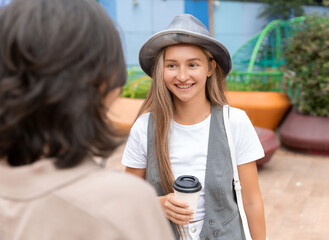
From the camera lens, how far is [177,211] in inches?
58.2

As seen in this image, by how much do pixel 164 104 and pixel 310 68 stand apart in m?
4.19

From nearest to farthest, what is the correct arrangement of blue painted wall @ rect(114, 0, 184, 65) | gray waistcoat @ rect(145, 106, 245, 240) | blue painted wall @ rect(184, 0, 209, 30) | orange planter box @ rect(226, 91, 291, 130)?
1. gray waistcoat @ rect(145, 106, 245, 240)
2. orange planter box @ rect(226, 91, 291, 130)
3. blue painted wall @ rect(114, 0, 184, 65)
4. blue painted wall @ rect(184, 0, 209, 30)

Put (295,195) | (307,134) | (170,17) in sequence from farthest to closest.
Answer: (170,17) → (307,134) → (295,195)

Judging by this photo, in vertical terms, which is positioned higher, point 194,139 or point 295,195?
point 194,139

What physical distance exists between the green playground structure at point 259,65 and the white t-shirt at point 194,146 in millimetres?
4673

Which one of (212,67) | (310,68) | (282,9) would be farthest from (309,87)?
(282,9)

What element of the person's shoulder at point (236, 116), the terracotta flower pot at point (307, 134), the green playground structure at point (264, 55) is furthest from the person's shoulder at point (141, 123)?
the green playground structure at point (264, 55)

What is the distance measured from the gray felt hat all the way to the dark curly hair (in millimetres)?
894

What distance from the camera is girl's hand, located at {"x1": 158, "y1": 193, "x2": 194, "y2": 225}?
1460 mm

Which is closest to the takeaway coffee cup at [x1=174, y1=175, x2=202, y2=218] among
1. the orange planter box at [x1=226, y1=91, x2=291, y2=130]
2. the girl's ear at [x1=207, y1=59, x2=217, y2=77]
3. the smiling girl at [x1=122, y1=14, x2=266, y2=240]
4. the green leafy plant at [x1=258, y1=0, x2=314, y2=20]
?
the smiling girl at [x1=122, y1=14, x2=266, y2=240]

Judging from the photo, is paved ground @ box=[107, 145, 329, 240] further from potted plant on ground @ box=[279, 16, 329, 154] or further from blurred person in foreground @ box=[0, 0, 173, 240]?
blurred person in foreground @ box=[0, 0, 173, 240]

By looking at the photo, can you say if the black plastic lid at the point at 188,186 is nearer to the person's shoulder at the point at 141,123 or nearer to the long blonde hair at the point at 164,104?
the long blonde hair at the point at 164,104

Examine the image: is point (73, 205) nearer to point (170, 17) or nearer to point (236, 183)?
point (236, 183)

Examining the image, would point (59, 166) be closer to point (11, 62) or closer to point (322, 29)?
point (11, 62)
